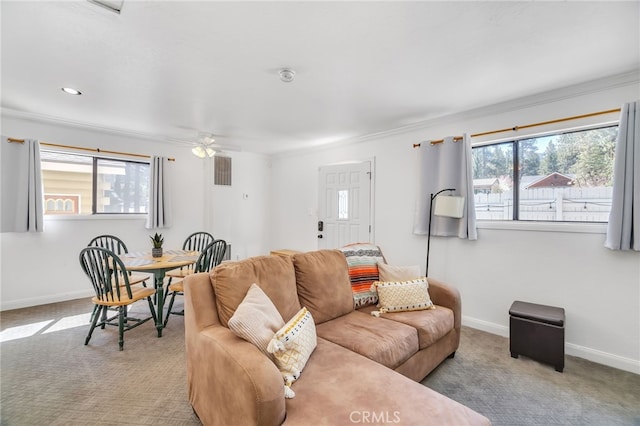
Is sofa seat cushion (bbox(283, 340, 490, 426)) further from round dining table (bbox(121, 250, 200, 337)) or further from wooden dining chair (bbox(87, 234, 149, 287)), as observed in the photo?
wooden dining chair (bbox(87, 234, 149, 287))

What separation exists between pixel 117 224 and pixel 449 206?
4583 millimetres

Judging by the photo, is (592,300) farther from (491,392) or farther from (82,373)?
(82,373)

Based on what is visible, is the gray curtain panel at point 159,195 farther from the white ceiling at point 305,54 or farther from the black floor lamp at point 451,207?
the black floor lamp at point 451,207

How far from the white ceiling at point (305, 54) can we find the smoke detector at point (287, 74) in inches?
2.4

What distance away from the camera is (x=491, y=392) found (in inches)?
81.7

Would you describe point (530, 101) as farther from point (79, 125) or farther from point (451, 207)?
point (79, 125)

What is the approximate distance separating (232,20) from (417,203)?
2.84m

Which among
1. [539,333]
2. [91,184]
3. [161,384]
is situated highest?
[91,184]

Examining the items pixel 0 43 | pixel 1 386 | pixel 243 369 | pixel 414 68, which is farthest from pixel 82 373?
pixel 414 68

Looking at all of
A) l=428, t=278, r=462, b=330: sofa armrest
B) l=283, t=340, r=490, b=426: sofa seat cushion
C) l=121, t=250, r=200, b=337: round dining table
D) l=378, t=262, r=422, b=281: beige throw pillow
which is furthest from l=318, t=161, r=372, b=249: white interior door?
l=283, t=340, r=490, b=426: sofa seat cushion

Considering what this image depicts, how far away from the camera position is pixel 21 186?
3500 mm

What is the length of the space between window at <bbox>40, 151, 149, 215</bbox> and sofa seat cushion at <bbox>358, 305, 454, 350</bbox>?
4.01m

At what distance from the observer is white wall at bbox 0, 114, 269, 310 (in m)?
3.62

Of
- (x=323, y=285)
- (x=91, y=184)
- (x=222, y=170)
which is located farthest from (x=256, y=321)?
(x=222, y=170)
